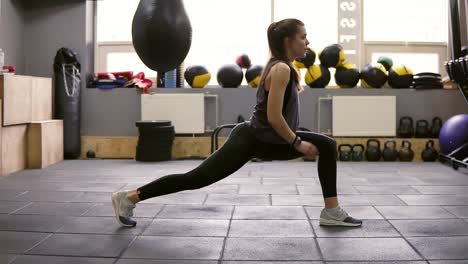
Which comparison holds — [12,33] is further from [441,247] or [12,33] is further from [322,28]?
[441,247]

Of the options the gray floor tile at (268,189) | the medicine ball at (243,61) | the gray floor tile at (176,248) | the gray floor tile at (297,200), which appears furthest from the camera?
the medicine ball at (243,61)

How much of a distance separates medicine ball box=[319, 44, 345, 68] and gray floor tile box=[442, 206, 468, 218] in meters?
3.21

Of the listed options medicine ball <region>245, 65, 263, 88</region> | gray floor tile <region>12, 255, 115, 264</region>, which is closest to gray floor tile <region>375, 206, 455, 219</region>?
gray floor tile <region>12, 255, 115, 264</region>

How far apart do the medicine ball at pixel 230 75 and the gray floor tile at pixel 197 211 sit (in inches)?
129

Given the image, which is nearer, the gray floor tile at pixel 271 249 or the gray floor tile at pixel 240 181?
the gray floor tile at pixel 271 249

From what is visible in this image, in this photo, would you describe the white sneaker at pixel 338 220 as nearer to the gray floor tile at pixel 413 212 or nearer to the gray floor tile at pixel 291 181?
the gray floor tile at pixel 413 212

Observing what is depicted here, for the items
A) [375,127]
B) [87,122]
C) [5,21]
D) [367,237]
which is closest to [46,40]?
[5,21]

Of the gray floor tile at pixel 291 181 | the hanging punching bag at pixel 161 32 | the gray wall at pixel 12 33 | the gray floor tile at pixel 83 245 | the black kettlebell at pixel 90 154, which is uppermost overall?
the gray wall at pixel 12 33

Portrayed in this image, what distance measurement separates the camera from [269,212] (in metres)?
3.45

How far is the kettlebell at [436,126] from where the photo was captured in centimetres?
666

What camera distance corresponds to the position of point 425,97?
6730 mm

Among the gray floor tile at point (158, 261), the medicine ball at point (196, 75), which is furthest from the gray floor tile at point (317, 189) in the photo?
the medicine ball at point (196, 75)

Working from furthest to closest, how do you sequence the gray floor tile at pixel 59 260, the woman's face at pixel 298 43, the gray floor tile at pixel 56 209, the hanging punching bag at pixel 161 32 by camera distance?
the gray floor tile at pixel 56 209, the woman's face at pixel 298 43, the gray floor tile at pixel 59 260, the hanging punching bag at pixel 161 32

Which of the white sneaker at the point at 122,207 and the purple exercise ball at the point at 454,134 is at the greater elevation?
the purple exercise ball at the point at 454,134
